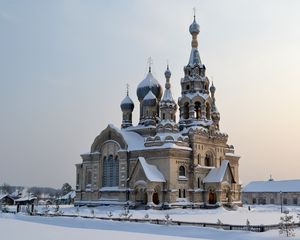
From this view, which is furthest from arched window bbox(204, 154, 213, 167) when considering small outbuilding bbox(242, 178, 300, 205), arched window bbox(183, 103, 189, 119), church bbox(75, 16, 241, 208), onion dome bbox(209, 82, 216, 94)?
small outbuilding bbox(242, 178, 300, 205)

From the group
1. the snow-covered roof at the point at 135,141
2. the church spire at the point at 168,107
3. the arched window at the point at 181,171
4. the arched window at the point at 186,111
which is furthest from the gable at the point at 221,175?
the arched window at the point at 186,111

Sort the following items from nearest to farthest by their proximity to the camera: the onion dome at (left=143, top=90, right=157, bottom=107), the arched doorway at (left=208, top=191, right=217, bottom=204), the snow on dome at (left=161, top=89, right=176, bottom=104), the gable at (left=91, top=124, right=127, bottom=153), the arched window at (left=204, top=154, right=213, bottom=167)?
1. the arched doorway at (left=208, top=191, right=217, bottom=204)
2. the snow on dome at (left=161, top=89, right=176, bottom=104)
3. the gable at (left=91, top=124, right=127, bottom=153)
4. the arched window at (left=204, top=154, right=213, bottom=167)
5. the onion dome at (left=143, top=90, right=157, bottom=107)

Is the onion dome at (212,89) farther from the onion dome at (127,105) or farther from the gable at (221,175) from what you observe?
the gable at (221,175)

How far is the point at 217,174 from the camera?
4862 centimetres

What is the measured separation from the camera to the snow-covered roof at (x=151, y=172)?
148ft

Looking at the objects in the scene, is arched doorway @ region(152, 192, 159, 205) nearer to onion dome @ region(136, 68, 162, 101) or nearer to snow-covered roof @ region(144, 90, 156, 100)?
snow-covered roof @ region(144, 90, 156, 100)

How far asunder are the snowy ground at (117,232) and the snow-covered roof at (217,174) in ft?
69.7

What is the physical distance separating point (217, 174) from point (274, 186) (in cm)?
3547

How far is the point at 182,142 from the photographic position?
1873 inches

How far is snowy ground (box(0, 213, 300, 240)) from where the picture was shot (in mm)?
20297

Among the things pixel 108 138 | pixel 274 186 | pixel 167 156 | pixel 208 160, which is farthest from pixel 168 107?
pixel 274 186

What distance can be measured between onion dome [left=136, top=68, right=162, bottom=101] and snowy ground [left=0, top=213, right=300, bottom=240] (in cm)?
2829

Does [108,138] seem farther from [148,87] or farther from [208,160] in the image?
[208,160]

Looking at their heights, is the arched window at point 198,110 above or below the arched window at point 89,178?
above
